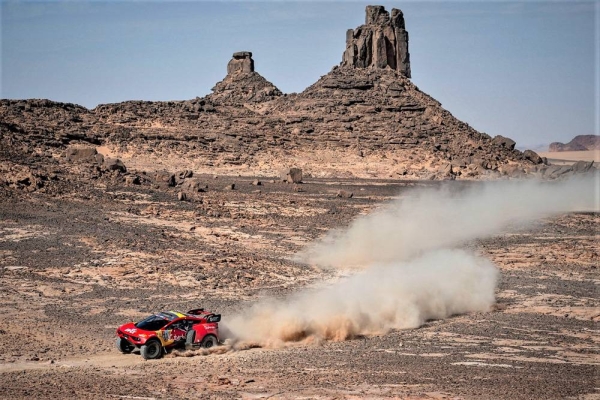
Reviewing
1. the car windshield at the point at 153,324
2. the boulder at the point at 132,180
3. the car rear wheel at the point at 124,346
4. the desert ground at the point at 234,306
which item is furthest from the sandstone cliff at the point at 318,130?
the car windshield at the point at 153,324

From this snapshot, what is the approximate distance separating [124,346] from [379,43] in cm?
8467

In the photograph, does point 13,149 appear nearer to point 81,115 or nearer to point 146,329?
point 81,115

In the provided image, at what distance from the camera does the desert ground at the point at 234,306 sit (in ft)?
56.6

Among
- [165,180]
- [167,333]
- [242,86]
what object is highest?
[242,86]

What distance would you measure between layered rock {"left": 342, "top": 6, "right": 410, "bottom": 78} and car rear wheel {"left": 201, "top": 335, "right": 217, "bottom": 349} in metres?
82.3

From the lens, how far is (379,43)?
101m

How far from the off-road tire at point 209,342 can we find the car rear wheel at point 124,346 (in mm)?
1653

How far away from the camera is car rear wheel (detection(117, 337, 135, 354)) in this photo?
779 inches

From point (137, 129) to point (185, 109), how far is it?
9439 mm

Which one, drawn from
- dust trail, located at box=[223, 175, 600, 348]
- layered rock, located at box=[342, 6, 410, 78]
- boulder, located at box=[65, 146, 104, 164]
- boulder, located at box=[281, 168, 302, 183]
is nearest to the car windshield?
dust trail, located at box=[223, 175, 600, 348]

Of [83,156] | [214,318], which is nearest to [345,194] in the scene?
[83,156]

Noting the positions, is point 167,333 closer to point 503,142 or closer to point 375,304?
point 375,304

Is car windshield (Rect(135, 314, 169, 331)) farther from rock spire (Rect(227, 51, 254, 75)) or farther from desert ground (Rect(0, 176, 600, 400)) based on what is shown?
rock spire (Rect(227, 51, 254, 75))

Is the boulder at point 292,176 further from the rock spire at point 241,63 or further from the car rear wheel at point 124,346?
the rock spire at point 241,63
